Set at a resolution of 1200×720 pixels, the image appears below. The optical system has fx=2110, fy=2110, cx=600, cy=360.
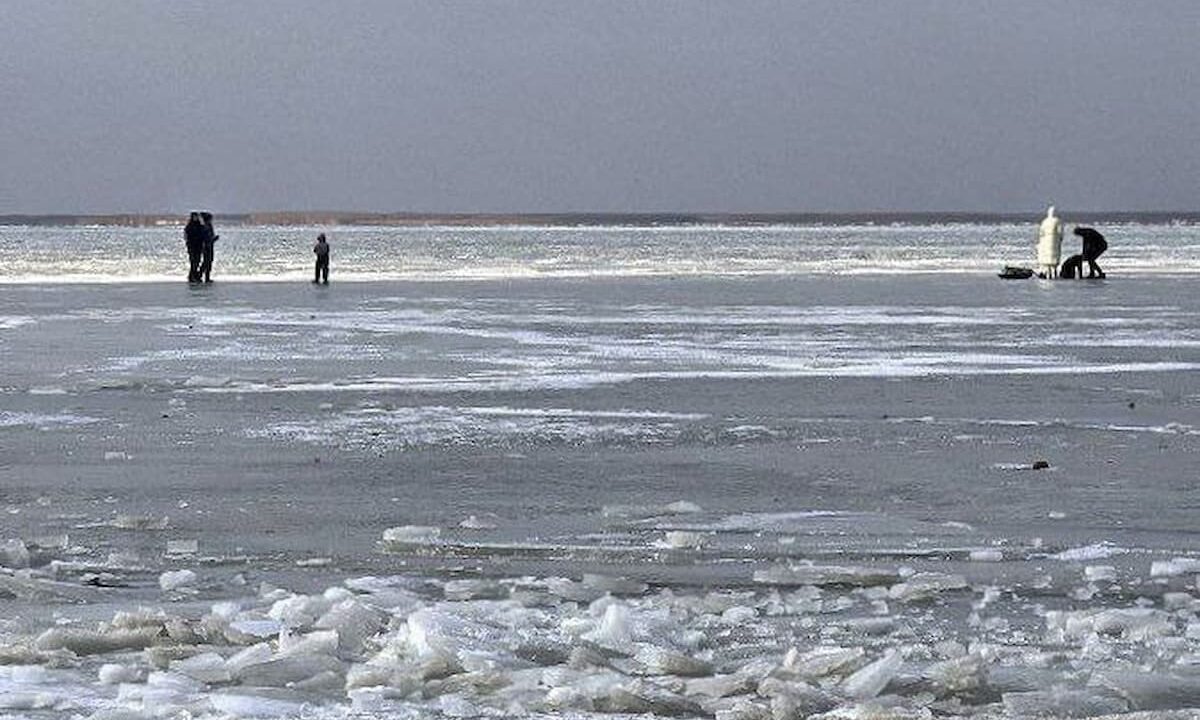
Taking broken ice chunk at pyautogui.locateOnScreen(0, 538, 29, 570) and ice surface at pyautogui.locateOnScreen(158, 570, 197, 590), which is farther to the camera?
broken ice chunk at pyautogui.locateOnScreen(0, 538, 29, 570)

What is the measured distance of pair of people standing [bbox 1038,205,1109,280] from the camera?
151 feet

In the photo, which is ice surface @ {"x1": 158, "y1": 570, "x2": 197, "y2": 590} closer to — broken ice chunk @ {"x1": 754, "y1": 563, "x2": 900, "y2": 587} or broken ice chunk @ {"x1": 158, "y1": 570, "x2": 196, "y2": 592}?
broken ice chunk @ {"x1": 158, "y1": 570, "x2": 196, "y2": 592}

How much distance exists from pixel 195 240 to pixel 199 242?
197 mm

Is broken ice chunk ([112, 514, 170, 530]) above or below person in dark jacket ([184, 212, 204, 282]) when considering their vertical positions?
above

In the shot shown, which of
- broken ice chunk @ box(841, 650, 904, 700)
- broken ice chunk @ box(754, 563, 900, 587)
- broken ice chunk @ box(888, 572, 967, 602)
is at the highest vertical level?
broken ice chunk @ box(841, 650, 904, 700)

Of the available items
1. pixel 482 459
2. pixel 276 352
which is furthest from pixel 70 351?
pixel 482 459

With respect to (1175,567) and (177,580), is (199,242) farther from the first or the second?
(1175,567)

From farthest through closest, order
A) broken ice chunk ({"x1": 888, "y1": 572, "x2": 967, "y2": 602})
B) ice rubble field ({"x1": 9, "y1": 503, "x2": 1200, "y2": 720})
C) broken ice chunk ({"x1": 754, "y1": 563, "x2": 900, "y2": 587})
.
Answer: broken ice chunk ({"x1": 754, "y1": 563, "x2": 900, "y2": 587}) < broken ice chunk ({"x1": 888, "y1": 572, "x2": 967, "y2": 602}) < ice rubble field ({"x1": 9, "y1": 503, "x2": 1200, "y2": 720})

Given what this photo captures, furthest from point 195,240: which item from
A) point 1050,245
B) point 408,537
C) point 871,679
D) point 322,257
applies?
point 871,679

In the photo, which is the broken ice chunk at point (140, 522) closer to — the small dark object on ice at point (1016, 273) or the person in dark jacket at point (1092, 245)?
the person in dark jacket at point (1092, 245)

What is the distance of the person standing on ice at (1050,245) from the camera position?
45375 mm

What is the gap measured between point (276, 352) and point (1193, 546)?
1452 cm

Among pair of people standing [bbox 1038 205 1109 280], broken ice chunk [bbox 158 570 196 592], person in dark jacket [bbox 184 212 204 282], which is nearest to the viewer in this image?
broken ice chunk [bbox 158 570 196 592]

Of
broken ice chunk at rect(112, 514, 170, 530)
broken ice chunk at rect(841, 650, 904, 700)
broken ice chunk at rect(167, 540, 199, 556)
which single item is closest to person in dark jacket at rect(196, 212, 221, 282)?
broken ice chunk at rect(112, 514, 170, 530)
